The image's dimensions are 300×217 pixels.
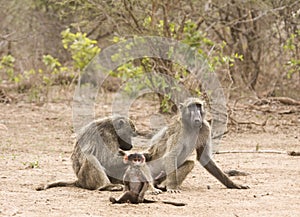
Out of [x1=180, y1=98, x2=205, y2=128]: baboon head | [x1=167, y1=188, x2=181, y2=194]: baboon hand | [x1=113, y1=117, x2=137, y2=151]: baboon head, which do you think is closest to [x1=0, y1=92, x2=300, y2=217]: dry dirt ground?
[x1=167, y1=188, x2=181, y2=194]: baboon hand

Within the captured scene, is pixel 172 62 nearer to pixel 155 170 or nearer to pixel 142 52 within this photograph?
pixel 142 52

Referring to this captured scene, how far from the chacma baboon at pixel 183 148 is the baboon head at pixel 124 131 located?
24 cm

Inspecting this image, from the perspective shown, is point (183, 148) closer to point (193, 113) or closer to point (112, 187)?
point (193, 113)

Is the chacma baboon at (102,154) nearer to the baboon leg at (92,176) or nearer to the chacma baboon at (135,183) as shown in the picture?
the baboon leg at (92,176)

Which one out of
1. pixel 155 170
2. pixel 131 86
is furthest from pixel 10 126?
pixel 155 170

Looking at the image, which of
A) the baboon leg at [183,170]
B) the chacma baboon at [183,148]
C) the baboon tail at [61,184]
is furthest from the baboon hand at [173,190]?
the baboon tail at [61,184]

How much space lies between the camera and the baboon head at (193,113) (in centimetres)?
596

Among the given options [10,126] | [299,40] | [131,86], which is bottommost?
[10,126]

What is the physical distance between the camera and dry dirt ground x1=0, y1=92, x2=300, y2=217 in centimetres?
472

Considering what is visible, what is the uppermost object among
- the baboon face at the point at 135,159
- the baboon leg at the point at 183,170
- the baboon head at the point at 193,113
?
the baboon head at the point at 193,113

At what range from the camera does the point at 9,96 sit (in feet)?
47.2

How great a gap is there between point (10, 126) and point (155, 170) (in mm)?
5844

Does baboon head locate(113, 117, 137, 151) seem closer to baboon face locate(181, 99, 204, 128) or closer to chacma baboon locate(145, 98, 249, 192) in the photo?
chacma baboon locate(145, 98, 249, 192)

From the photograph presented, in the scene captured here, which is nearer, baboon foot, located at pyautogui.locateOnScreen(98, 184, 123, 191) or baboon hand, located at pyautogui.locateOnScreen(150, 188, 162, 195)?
baboon hand, located at pyautogui.locateOnScreen(150, 188, 162, 195)
